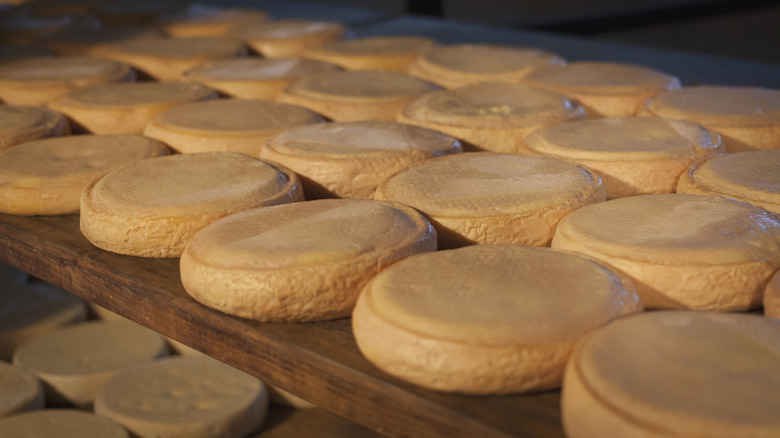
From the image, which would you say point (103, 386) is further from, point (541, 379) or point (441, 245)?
point (541, 379)

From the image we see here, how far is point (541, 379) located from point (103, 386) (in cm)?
148

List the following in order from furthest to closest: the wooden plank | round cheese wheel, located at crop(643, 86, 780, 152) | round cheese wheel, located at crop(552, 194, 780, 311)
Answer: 1. round cheese wheel, located at crop(643, 86, 780, 152)
2. round cheese wheel, located at crop(552, 194, 780, 311)
3. the wooden plank

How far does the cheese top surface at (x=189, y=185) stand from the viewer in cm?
111

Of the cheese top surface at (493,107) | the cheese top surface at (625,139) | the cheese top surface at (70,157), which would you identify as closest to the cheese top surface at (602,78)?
the cheese top surface at (493,107)

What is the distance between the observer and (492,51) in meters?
2.11

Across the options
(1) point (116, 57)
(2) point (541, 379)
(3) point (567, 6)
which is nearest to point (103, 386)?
(1) point (116, 57)

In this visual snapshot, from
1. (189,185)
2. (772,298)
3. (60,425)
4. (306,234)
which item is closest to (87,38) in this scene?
(60,425)

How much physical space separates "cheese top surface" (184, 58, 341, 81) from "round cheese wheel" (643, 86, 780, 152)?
874 mm

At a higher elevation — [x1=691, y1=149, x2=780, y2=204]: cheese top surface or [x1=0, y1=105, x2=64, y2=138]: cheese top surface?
[x1=691, y1=149, x2=780, y2=204]: cheese top surface

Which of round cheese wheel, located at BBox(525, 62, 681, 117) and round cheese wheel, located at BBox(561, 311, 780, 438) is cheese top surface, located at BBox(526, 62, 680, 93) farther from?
round cheese wheel, located at BBox(561, 311, 780, 438)

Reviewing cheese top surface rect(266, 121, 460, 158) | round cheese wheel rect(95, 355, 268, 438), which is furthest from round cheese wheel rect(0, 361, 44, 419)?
cheese top surface rect(266, 121, 460, 158)

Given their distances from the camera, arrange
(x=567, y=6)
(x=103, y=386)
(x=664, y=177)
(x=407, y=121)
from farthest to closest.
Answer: (x=567, y=6) < (x=103, y=386) < (x=407, y=121) < (x=664, y=177)

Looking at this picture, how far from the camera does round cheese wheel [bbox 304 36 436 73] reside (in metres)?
2.09

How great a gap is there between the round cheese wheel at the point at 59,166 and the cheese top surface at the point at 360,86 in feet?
1.37
